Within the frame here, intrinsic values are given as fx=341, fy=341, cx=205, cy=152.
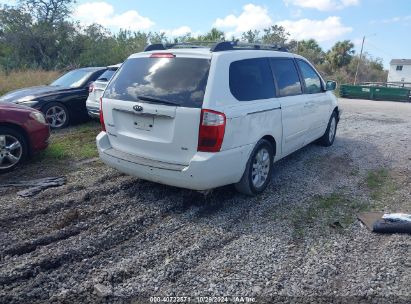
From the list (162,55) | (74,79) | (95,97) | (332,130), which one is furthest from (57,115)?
(332,130)

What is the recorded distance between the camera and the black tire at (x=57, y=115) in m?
8.08

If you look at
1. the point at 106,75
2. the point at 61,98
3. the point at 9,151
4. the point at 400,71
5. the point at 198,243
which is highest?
the point at 400,71

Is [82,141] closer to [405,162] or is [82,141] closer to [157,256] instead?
[157,256]

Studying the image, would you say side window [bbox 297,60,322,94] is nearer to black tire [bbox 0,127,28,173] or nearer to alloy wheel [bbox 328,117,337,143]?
alloy wheel [bbox 328,117,337,143]

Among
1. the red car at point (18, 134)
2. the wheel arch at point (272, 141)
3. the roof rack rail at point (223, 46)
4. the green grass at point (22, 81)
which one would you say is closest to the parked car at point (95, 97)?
the red car at point (18, 134)

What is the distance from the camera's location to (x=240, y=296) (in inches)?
108

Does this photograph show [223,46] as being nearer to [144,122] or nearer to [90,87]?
[144,122]

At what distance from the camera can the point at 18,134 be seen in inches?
216

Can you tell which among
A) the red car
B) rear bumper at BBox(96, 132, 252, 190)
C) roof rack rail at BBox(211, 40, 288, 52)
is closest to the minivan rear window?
roof rack rail at BBox(211, 40, 288, 52)

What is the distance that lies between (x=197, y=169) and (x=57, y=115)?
5.88 m

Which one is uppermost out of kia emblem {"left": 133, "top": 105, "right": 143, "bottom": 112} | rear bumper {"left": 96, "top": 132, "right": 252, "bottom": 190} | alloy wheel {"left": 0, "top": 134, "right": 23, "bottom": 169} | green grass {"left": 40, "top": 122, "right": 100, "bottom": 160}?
kia emblem {"left": 133, "top": 105, "right": 143, "bottom": 112}

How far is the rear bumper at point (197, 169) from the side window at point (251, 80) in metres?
0.66

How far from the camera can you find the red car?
5328 mm

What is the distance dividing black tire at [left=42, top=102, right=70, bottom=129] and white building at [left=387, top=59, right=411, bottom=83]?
65840 millimetres
